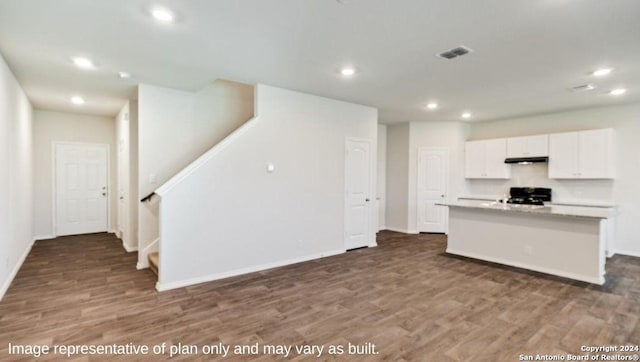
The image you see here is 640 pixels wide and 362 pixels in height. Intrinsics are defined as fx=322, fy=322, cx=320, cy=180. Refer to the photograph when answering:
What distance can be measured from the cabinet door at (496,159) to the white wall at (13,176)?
8.14m

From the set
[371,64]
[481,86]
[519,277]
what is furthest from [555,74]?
[519,277]

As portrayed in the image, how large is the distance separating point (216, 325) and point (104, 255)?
3.63 meters

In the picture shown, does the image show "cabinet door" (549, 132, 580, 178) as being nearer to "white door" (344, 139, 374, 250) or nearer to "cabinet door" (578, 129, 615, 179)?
"cabinet door" (578, 129, 615, 179)

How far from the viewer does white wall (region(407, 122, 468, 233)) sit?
7566 millimetres

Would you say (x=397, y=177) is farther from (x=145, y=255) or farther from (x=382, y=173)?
(x=145, y=255)

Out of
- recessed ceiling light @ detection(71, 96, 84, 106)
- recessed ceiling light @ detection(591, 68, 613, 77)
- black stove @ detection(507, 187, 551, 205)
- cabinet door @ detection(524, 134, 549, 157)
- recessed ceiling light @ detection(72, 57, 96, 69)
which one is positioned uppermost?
recessed ceiling light @ detection(71, 96, 84, 106)

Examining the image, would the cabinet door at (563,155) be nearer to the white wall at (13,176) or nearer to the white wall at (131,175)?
the white wall at (131,175)

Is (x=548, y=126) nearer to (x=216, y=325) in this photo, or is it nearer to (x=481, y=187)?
(x=481, y=187)

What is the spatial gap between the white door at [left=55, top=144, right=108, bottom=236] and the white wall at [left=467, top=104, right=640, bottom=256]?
9336mm

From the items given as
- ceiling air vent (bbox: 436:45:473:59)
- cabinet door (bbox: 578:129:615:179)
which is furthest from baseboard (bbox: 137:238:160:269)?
cabinet door (bbox: 578:129:615:179)

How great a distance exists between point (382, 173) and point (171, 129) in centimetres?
504

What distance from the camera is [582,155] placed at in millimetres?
5848

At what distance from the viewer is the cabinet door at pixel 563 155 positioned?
593 centimetres

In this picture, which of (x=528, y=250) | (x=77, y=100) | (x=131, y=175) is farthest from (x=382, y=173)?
(x=77, y=100)
